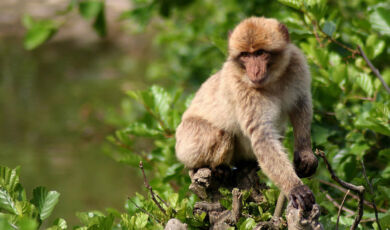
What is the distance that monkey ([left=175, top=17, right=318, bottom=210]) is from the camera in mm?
3082

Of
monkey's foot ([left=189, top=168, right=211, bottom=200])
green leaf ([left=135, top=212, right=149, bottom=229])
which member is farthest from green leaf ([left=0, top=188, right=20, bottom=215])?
monkey's foot ([left=189, top=168, right=211, bottom=200])

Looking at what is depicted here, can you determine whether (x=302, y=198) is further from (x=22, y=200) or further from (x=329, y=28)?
(x=329, y=28)

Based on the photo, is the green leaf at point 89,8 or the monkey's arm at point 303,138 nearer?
the monkey's arm at point 303,138

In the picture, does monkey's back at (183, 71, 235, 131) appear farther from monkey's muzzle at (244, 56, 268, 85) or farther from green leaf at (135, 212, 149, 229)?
green leaf at (135, 212, 149, 229)

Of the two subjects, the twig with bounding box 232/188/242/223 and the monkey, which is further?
the monkey

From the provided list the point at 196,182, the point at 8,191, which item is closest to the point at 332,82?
the point at 196,182

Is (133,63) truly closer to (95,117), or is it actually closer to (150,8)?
(95,117)

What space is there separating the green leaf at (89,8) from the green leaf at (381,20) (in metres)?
2.38

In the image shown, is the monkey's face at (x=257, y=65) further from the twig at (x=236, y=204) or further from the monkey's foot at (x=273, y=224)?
the monkey's foot at (x=273, y=224)

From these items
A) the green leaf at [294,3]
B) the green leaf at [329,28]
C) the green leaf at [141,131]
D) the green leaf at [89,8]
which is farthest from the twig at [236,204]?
the green leaf at [89,8]

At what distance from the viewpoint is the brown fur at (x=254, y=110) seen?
10.1 ft

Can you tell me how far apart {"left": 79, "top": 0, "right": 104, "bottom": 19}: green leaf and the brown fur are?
1.39 meters

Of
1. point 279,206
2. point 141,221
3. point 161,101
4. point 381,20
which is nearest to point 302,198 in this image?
point 279,206

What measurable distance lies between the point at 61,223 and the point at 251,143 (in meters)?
1.36
